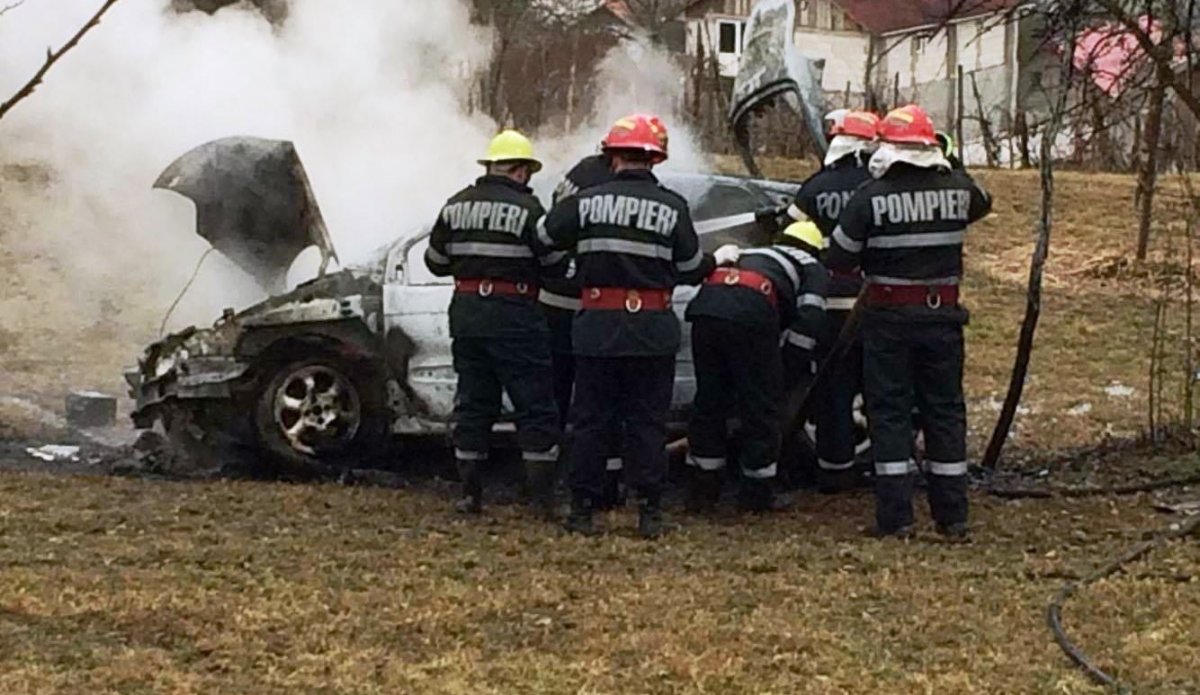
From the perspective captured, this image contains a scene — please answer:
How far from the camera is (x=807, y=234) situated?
8.18 m

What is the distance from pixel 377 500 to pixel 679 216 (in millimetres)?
2166

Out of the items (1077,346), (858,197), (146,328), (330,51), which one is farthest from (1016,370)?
(146,328)

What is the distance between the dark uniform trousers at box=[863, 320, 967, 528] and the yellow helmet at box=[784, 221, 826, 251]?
91 cm

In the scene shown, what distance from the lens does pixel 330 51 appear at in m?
14.7

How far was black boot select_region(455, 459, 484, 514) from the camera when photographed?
25.7 ft

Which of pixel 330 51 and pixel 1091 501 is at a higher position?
pixel 330 51

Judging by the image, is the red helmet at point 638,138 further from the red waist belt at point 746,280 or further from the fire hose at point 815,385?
the fire hose at point 815,385

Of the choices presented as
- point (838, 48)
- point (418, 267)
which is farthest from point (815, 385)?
point (838, 48)

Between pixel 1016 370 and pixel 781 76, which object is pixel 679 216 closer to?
A: pixel 1016 370

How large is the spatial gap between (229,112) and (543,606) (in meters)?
9.19

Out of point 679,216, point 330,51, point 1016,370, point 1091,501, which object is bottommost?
point 1091,501

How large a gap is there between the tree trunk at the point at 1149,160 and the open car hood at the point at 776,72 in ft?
6.75

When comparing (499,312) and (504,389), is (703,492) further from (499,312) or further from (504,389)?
(499,312)

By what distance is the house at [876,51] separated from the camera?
23.7 metres
